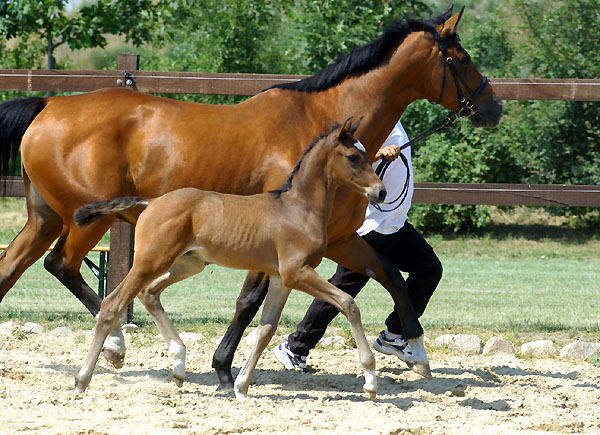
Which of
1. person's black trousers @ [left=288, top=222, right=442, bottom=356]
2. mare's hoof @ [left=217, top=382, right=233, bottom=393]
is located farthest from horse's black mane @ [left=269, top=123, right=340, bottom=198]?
mare's hoof @ [left=217, top=382, right=233, bottom=393]

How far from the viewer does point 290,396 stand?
5.13 metres

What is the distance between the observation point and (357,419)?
447 centimetres

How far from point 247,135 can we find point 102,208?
1.03m

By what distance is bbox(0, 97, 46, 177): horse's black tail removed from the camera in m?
5.72

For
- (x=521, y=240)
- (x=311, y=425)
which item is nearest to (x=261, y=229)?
(x=311, y=425)

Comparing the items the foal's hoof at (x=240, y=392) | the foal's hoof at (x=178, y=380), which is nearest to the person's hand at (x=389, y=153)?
the foal's hoof at (x=240, y=392)

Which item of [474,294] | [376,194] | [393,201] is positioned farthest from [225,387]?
[474,294]

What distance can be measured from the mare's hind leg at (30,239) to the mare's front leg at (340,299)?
1.93 m

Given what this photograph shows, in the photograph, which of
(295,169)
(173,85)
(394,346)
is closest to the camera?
(295,169)

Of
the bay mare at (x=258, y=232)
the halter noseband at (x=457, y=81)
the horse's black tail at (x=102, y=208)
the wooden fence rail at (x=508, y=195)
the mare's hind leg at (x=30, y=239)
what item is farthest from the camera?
the wooden fence rail at (x=508, y=195)

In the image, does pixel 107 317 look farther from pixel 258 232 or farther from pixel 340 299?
pixel 340 299

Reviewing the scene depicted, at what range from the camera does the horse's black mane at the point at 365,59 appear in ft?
18.1

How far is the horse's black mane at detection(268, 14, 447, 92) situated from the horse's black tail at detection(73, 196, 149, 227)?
1.36m

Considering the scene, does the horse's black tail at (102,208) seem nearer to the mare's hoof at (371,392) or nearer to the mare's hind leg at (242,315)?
the mare's hind leg at (242,315)
